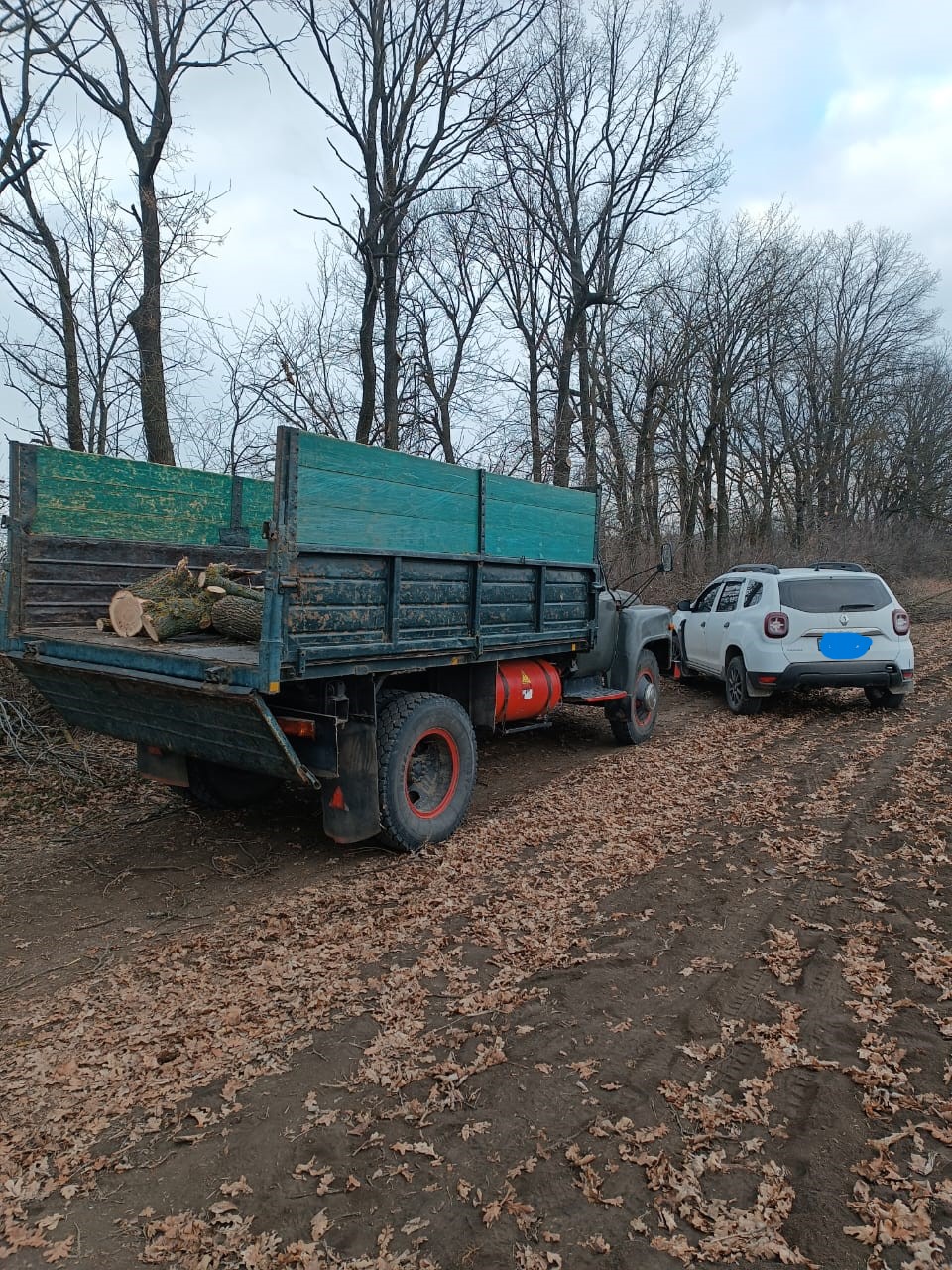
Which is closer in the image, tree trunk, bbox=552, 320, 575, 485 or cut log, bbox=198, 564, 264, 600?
cut log, bbox=198, 564, 264, 600

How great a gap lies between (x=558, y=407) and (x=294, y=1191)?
1886 cm

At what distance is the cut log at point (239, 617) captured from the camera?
489cm

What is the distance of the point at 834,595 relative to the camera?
29.8 feet

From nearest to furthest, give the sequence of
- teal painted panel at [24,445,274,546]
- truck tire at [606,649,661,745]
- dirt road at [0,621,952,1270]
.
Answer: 1. dirt road at [0,621,952,1270]
2. teal painted panel at [24,445,274,546]
3. truck tire at [606,649,661,745]

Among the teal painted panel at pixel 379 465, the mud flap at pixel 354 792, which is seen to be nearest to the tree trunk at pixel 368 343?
the teal painted panel at pixel 379 465

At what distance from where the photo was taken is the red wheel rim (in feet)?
17.5

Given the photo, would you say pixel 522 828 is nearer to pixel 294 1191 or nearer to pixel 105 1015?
pixel 105 1015

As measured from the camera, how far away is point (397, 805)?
4.93m

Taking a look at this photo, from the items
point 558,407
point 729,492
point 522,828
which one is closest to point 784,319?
point 729,492

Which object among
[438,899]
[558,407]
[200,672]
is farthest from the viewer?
[558,407]

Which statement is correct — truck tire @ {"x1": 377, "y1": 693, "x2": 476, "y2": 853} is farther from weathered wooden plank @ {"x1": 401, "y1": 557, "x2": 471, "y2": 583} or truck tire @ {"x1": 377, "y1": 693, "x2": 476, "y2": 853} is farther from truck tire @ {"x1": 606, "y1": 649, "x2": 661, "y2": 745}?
truck tire @ {"x1": 606, "y1": 649, "x2": 661, "y2": 745}

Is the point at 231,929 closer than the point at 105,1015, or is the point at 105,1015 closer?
the point at 105,1015

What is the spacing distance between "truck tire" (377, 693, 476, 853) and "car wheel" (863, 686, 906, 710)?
6.31 meters

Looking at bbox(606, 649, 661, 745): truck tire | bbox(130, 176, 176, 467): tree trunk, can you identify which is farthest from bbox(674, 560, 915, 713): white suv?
bbox(130, 176, 176, 467): tree trunk
